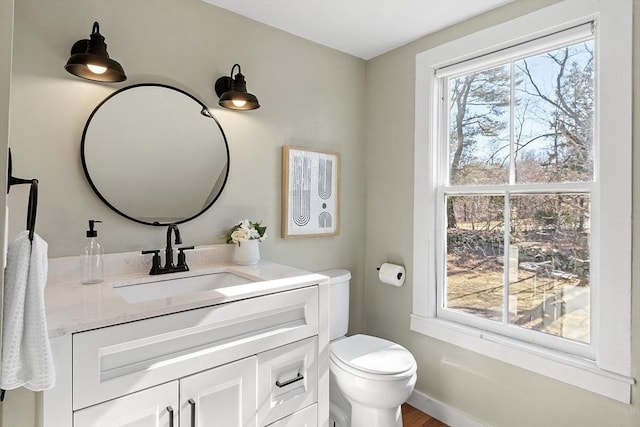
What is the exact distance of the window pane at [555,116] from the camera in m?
1.62

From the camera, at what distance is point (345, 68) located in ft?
8.01

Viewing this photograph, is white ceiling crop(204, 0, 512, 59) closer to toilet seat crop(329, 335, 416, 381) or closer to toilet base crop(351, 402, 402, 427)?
toilet seat crop(329, 335, 416, 381)

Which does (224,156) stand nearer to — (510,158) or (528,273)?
(510,158)

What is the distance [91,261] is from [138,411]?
0.66m

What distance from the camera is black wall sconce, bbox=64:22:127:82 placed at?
135 cm

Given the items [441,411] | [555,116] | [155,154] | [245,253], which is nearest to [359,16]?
[555,116]

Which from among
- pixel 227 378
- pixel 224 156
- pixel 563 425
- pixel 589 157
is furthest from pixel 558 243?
pixel 224 156

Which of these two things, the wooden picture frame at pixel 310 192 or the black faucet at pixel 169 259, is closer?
the black faucet at pixel 169 259

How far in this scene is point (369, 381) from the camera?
1.63 m

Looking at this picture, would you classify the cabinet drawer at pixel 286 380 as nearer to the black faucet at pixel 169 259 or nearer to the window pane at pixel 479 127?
the black faucet at pixel 169 259

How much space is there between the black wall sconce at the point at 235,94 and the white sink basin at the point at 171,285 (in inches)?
33.6

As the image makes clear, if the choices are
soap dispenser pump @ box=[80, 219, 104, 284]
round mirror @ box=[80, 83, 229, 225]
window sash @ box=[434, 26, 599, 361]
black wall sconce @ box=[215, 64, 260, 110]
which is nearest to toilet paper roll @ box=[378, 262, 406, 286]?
window sash @ box=[434, 26, 599, 361]

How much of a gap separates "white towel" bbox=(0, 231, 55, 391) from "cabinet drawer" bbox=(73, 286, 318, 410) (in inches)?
4.6

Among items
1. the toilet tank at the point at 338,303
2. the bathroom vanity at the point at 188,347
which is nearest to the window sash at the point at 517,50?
the toilet tank at the point at 338,303
